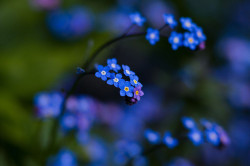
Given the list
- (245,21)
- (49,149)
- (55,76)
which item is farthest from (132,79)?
(245,21)

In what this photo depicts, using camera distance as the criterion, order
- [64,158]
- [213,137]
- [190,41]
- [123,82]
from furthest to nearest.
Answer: [64,158]
[213,137]
[190,41]
[123,82]

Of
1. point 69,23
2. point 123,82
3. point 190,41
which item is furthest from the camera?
point 69,23

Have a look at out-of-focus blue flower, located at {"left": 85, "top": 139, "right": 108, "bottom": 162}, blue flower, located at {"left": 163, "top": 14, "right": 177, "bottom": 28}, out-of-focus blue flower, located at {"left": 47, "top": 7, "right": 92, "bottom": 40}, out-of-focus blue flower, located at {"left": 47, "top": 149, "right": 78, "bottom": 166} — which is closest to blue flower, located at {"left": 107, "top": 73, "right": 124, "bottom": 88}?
blue flower, located at {"left": 163, "top": 14, "right": 177, "bottom": 28}

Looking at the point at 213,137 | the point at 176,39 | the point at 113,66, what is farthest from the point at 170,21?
the point at 213,137

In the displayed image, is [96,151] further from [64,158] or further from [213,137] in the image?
[213,137]

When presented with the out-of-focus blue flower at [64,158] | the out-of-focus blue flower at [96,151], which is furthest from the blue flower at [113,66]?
the out-of-focus blue flower at [96,151]

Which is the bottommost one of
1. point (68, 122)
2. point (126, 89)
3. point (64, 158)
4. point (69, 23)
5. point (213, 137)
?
point (126, 89)

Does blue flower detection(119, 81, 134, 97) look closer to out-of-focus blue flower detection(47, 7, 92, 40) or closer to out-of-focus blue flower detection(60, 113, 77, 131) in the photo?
out-of-focus blue flower detection(60, 113, 77, 131)
